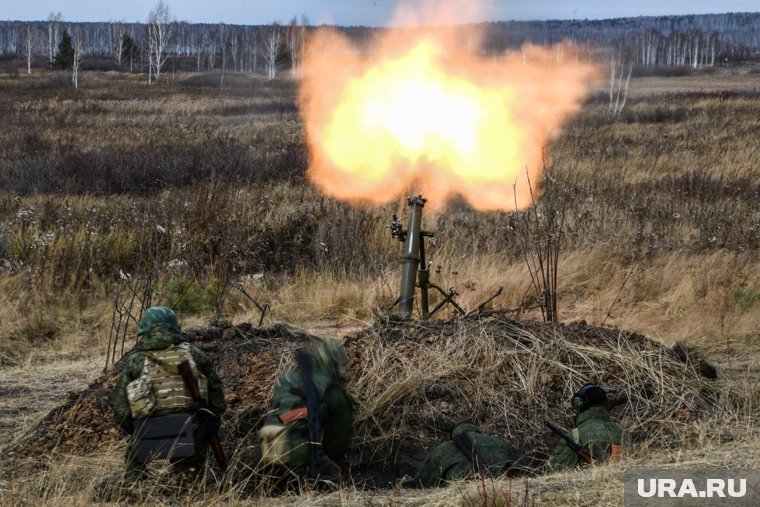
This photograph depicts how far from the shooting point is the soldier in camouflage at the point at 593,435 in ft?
16.9

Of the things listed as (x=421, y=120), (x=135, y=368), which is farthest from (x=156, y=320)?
(x=421, y=120)

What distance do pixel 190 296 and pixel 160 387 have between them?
179 inches

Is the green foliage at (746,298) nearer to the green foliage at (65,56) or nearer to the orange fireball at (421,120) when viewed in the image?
the orange fireball at (421,120)

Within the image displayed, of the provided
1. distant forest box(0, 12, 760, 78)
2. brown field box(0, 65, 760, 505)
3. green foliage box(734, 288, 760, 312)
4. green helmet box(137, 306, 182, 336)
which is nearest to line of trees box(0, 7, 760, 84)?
distant forest box(0, 12, 760, 78)

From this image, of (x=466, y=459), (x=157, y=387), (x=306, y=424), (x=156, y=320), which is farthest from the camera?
(x=466, y=459)

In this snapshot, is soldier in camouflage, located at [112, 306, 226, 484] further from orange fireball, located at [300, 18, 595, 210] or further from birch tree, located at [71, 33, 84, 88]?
birch tree, located at [71, 33, 84, 88]

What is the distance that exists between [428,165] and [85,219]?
613 centimetres

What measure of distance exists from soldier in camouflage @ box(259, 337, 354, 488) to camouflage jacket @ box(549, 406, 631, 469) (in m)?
1.28

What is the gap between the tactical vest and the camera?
4707mm

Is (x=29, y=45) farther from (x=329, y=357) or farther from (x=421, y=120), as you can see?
(x=329, y=357)

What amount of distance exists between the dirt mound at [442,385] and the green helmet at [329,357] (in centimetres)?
74

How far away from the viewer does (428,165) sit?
834 cm

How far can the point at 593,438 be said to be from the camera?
5.24m

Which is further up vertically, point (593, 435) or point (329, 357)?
point (329, 357)
